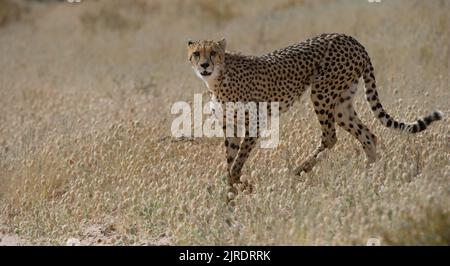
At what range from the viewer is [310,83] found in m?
6.72

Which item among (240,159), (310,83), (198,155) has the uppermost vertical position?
(310,83)

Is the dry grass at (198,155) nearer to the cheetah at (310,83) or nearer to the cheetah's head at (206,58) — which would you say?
the cheetah at (310,83)

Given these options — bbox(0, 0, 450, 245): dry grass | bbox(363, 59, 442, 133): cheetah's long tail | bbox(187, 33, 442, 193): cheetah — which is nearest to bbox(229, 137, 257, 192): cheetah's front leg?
bbox(187, 33, 442, 193): cheetah

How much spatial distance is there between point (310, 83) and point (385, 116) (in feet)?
1.98

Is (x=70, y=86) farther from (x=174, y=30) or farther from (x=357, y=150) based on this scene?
(x=357, y=150)

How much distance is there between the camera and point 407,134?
6414 millimetres

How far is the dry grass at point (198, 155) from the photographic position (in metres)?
5.16

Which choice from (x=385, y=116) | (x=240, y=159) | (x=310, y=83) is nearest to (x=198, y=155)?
(x=240, y=159)

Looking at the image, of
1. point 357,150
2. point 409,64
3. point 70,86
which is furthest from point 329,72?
point 70,86

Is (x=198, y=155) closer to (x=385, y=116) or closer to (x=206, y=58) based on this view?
(x=206, y=58)

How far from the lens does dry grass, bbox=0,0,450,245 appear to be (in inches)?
203

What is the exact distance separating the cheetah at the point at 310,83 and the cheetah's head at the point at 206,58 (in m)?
0.01

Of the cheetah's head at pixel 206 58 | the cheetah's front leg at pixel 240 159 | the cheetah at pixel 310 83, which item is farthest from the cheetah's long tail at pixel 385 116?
the cheetah's head at pixel 206 58
